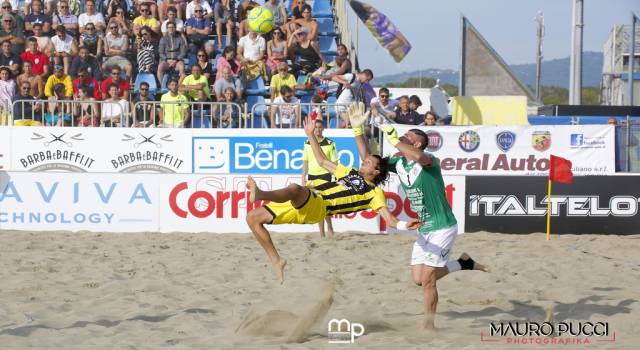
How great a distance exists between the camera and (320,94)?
14711 mm

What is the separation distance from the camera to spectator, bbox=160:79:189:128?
14141 millimetres

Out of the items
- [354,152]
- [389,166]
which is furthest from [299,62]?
[389,166]

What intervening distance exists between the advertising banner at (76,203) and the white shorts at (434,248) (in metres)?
6.52

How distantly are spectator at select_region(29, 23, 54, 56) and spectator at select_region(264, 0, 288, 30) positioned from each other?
4.04 m

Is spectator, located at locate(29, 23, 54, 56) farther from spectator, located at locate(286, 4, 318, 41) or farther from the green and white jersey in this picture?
the green and white jersey

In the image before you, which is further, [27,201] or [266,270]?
[27,201]

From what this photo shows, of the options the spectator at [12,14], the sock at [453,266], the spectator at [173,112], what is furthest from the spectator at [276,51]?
the sock at [453,266]

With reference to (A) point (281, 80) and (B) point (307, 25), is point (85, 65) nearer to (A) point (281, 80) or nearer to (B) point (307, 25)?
(A) point (281, 80)

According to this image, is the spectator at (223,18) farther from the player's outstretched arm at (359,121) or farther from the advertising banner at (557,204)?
the player's outstretched arm at (359,121)

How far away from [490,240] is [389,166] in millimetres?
5257

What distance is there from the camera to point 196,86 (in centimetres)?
1442

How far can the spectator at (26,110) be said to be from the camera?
45.9 ft

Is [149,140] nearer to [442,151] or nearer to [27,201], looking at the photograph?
[27,201]

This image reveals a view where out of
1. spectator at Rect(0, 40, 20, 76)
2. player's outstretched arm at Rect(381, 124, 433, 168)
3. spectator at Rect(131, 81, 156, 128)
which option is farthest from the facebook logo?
spectator at Rect(0, 40, 20, 76)
